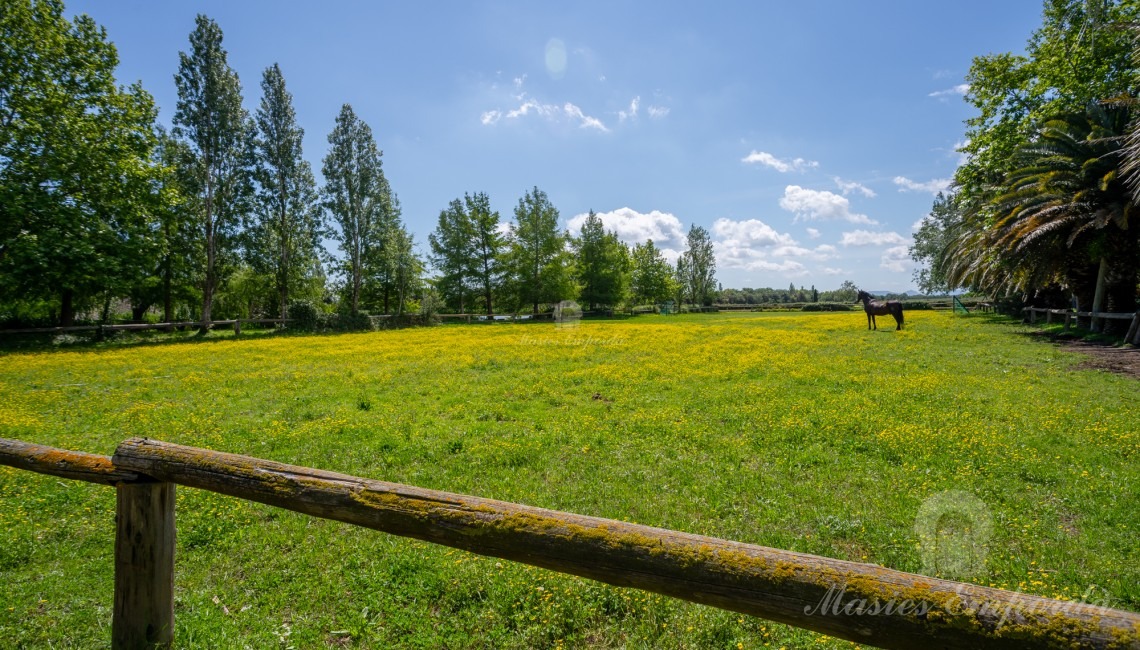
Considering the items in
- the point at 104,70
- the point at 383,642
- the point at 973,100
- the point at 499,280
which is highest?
the point at 104,70

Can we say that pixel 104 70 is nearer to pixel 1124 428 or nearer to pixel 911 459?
pixel 911 459

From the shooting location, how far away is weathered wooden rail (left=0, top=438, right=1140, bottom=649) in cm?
156

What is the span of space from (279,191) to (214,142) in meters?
6.50

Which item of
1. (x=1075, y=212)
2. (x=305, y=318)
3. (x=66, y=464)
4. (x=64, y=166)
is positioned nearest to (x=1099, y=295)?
(x=1075, y=212)

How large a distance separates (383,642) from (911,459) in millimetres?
8193

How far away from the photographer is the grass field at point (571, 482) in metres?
4.19

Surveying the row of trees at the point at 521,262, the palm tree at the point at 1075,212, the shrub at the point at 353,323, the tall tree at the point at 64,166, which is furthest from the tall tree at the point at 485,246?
the palm tree at the point at 1075,212

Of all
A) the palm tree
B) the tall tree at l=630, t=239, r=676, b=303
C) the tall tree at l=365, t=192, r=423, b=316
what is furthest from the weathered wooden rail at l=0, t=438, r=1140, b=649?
the tall tree at l=630, t=239, r=676, b=303

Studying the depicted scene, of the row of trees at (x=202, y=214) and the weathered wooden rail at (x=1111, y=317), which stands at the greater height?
the row of trees at (x=202, y=214)

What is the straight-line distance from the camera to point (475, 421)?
33.6 ft

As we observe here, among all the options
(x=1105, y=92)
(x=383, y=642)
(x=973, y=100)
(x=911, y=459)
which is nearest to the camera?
(x=383, y=642)

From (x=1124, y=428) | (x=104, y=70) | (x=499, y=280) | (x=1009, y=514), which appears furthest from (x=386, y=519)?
(x=499, y=280)

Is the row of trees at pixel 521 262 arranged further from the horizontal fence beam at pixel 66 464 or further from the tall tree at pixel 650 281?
the horizontal fence beam at pixel 66 464

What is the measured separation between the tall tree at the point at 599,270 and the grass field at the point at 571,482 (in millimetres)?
51862
